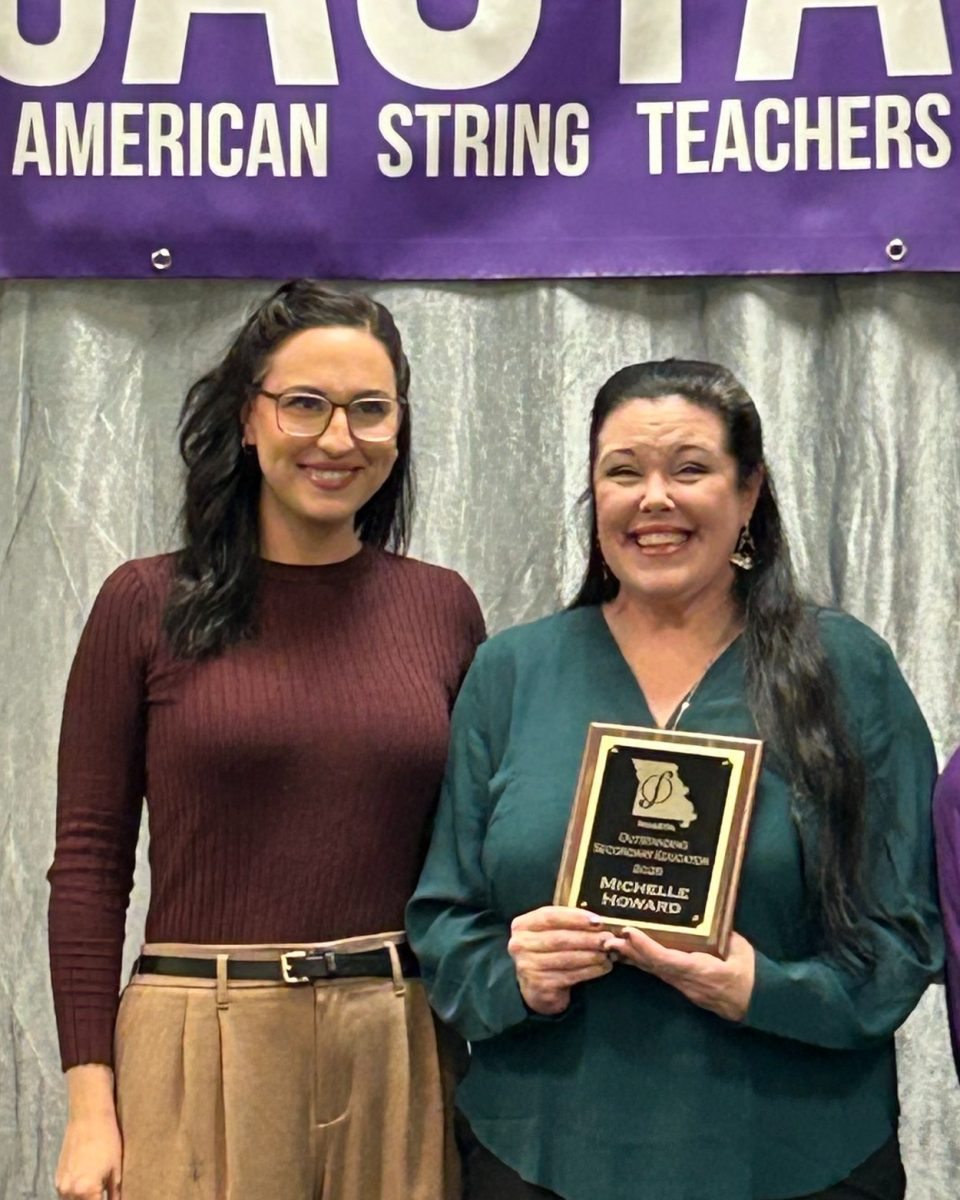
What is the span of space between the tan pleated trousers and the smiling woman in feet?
0.27

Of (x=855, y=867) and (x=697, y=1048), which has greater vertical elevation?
(x=855, y=867)

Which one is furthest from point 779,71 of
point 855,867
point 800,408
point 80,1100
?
point 80,1100

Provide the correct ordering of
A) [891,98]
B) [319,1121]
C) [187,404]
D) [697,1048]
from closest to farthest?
[697,1048], [319,1121], [187,404], [891,98]

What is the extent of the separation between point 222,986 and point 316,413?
60 cm

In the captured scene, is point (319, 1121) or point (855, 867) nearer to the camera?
point (855, 867)

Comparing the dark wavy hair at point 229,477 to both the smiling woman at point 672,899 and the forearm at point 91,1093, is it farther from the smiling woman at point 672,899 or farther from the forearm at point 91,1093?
the forearm at point 91,1093

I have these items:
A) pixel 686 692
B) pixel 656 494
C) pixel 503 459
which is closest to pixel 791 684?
pixel 686 692

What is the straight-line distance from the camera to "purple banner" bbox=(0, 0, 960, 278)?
245cm

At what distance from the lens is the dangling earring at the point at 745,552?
67.6 inches

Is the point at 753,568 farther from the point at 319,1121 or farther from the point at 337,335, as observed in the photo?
the point at 319,1121

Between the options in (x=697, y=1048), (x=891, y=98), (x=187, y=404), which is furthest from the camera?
(x=891, y=98)

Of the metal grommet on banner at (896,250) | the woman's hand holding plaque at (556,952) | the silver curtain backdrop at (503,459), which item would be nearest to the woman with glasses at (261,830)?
the woman's hand holding plaque at (556,952)

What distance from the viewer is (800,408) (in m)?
2.52

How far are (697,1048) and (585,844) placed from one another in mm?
219
